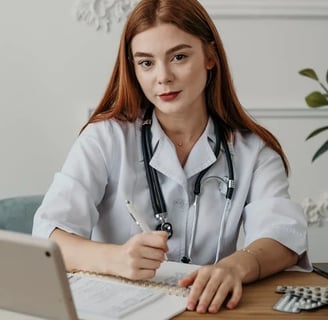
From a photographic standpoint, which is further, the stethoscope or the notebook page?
the stethoscope

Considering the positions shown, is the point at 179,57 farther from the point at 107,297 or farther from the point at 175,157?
the point at 107,297

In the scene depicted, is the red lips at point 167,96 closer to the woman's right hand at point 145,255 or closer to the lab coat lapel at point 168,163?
the lab coat lapel at point 168,163

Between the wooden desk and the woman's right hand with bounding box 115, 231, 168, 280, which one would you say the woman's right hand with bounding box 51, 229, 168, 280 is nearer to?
the woman's right hand with bounding box 115, 231, 168, 280

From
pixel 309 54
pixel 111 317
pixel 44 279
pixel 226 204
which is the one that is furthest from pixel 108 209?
pixel 309 54

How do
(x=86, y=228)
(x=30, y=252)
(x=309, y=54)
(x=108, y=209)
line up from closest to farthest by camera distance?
(x=30, y=252)
(x=86, y=228)
(x=108, y=209)
(x=309, y=54)

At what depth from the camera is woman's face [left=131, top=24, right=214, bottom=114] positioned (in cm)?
175

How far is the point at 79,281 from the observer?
1422mm

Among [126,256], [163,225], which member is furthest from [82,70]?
[126,256]

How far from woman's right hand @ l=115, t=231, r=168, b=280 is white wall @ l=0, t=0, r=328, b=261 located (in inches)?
58.0

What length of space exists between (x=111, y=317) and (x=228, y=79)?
0.91 metres

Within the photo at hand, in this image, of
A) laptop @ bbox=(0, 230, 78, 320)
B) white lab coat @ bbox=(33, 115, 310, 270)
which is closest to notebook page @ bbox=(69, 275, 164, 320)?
laptop @ bbox=(0, 230, 78, 320)

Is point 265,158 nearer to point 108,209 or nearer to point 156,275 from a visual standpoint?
→ point 108,209

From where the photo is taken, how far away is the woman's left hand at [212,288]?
1.31 meters

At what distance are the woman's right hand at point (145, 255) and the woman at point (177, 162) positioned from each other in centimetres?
26
